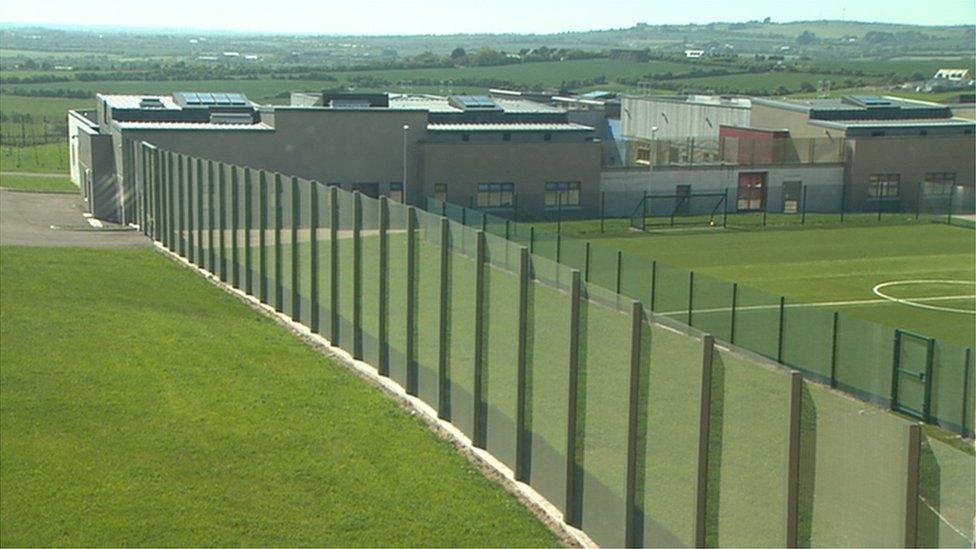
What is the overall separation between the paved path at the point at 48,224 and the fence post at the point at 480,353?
18823 millimetres

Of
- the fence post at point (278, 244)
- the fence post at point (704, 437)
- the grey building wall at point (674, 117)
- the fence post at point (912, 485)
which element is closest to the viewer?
the fence post at point (912, 485)

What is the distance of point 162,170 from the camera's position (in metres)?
29.3

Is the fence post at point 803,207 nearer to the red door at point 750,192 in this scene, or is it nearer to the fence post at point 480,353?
the red door at point 750,192

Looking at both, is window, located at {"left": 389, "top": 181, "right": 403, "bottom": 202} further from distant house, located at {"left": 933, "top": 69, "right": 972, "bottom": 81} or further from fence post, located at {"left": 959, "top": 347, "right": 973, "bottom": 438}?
distant house, located at {"left": 933, "top": 69, "right": 972, "bottom": 81}

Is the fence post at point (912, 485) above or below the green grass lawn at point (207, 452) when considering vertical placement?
above

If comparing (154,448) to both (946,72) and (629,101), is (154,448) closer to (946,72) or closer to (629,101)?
(629,101)

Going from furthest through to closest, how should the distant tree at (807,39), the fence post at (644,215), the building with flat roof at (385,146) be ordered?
the distant tree at (807,39) → the building with flat roof at (385,146) → the fence post at (644,215)

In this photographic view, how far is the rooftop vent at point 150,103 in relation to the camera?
54.1 meters

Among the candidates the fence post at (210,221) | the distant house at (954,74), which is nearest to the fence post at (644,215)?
the fence post at (210,221)

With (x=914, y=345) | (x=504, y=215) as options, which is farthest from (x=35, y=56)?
(x=914, y=345)

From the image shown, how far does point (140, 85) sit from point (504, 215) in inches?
3454

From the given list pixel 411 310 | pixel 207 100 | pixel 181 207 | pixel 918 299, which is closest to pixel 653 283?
pixel 181 207

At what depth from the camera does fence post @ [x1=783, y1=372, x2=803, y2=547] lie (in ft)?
27.9

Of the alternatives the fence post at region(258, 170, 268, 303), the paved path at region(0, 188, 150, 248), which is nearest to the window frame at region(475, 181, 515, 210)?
the paved path at region(0, 188, 150, 248)
